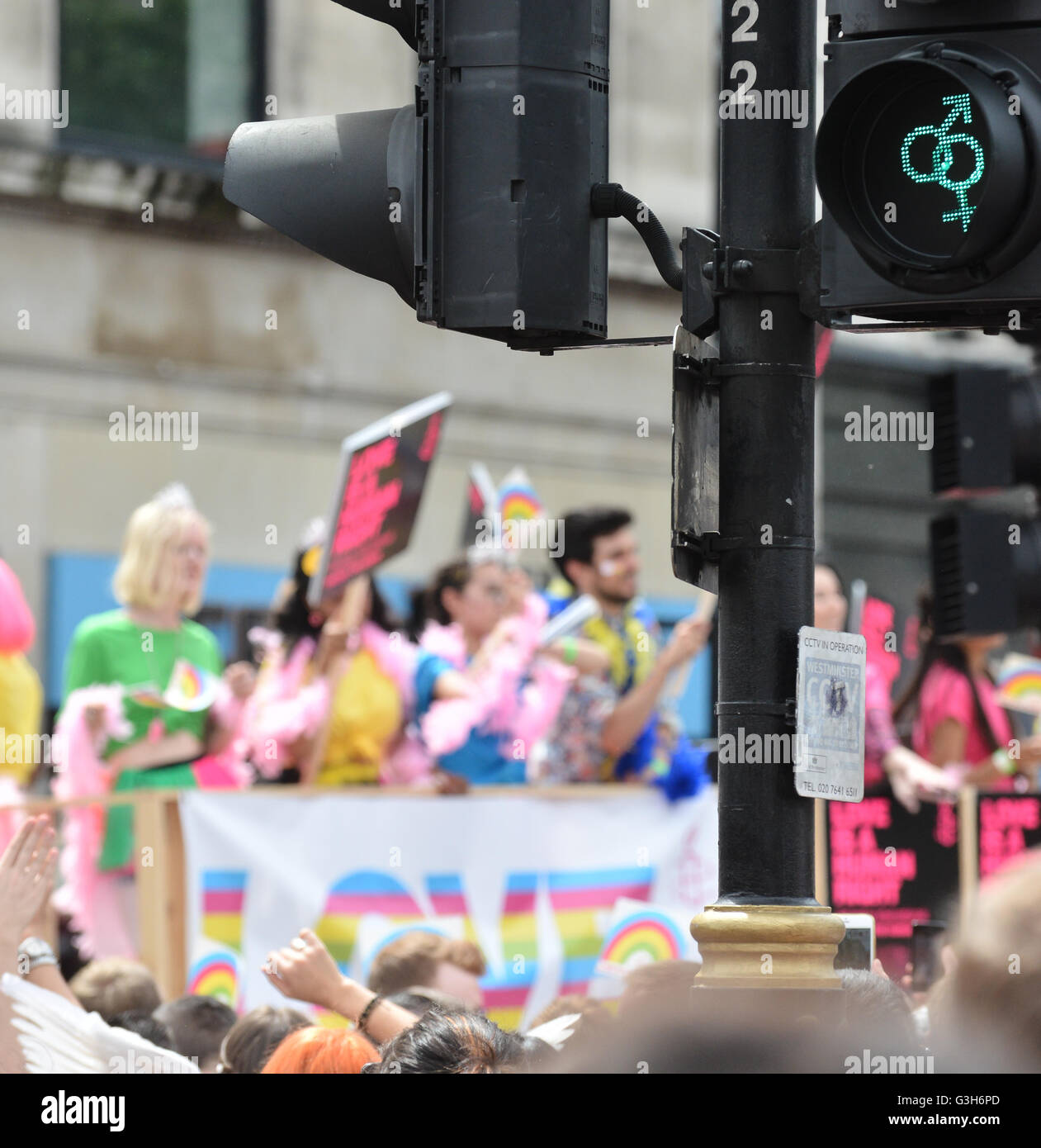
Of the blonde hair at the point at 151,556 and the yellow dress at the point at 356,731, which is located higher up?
the blonde hair at the point at 151,556

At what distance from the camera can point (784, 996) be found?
144 inches

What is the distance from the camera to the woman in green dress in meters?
7.65

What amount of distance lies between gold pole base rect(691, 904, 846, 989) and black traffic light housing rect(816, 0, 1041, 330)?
97cm

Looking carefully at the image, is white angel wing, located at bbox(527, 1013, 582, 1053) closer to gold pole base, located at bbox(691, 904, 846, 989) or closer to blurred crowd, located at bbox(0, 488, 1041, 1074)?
gold pole base, located at bbox(691, 904, 846, 989)

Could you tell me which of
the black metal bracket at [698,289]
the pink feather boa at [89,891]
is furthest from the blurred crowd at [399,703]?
the black metal bracket at [698,289]

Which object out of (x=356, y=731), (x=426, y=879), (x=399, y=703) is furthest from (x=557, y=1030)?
(x=399, y=703)

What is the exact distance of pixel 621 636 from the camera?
909cm

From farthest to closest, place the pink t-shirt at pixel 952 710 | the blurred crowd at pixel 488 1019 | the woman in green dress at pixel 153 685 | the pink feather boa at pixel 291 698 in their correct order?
the pink t-shirt at pixel 952 710, the pink feather boa at pixel 291 698, the woman in green dress at pixel 153 685, the blurred crowd at pixel 488 1019

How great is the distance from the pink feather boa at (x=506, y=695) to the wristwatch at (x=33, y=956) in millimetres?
3619

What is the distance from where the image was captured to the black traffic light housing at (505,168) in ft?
12.2

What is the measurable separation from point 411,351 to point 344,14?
242 cm

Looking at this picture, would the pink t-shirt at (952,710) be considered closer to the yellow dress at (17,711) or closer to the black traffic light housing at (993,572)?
the yellow dress at (17,711)

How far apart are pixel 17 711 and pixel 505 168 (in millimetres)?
5666

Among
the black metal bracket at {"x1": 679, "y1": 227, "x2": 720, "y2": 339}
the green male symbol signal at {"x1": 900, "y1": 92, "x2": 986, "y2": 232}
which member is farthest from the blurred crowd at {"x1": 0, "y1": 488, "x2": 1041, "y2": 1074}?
the green male symbol signal at {"x1": 900, "y1": 92, "x2": 986, "y2": 232}
